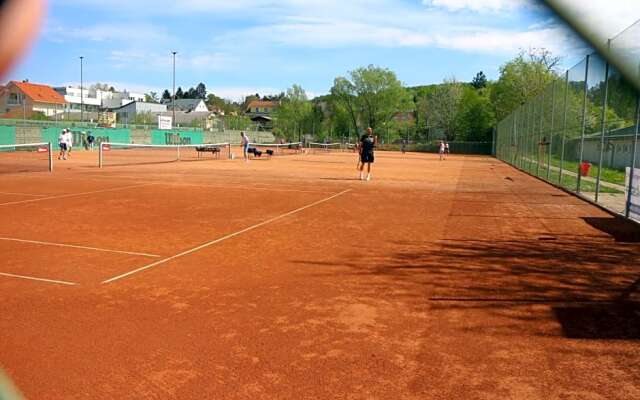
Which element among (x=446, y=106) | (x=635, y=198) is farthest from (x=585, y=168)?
(x=446, y=106)

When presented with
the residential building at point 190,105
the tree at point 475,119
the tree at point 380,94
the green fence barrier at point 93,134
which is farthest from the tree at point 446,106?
the residential building at point 190,105

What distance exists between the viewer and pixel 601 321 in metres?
5.04

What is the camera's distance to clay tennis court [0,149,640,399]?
12.7 ft

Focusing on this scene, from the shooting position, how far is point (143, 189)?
51.4 feet

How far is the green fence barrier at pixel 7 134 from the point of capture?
40188 mm

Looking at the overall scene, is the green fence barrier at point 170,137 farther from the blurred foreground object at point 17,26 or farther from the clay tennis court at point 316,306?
the blurred foreground object at point 17,26

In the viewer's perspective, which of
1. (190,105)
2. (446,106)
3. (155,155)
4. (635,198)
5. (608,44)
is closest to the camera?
(608,44)

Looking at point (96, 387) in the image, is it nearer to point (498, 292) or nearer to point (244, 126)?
point (498, 292)

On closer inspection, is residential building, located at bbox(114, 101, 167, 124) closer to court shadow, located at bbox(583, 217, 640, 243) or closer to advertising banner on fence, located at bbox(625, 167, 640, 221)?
court shadow, located at bbox(583, 217, 640, 243)

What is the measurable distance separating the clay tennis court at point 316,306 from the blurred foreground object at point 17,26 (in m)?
3.37

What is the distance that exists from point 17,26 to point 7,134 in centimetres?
4649

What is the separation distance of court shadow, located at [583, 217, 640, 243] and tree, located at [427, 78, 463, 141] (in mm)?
72994

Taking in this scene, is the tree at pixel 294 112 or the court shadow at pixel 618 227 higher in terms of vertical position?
the tree at pixel 294 112

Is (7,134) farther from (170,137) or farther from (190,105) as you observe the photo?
(190,105)
